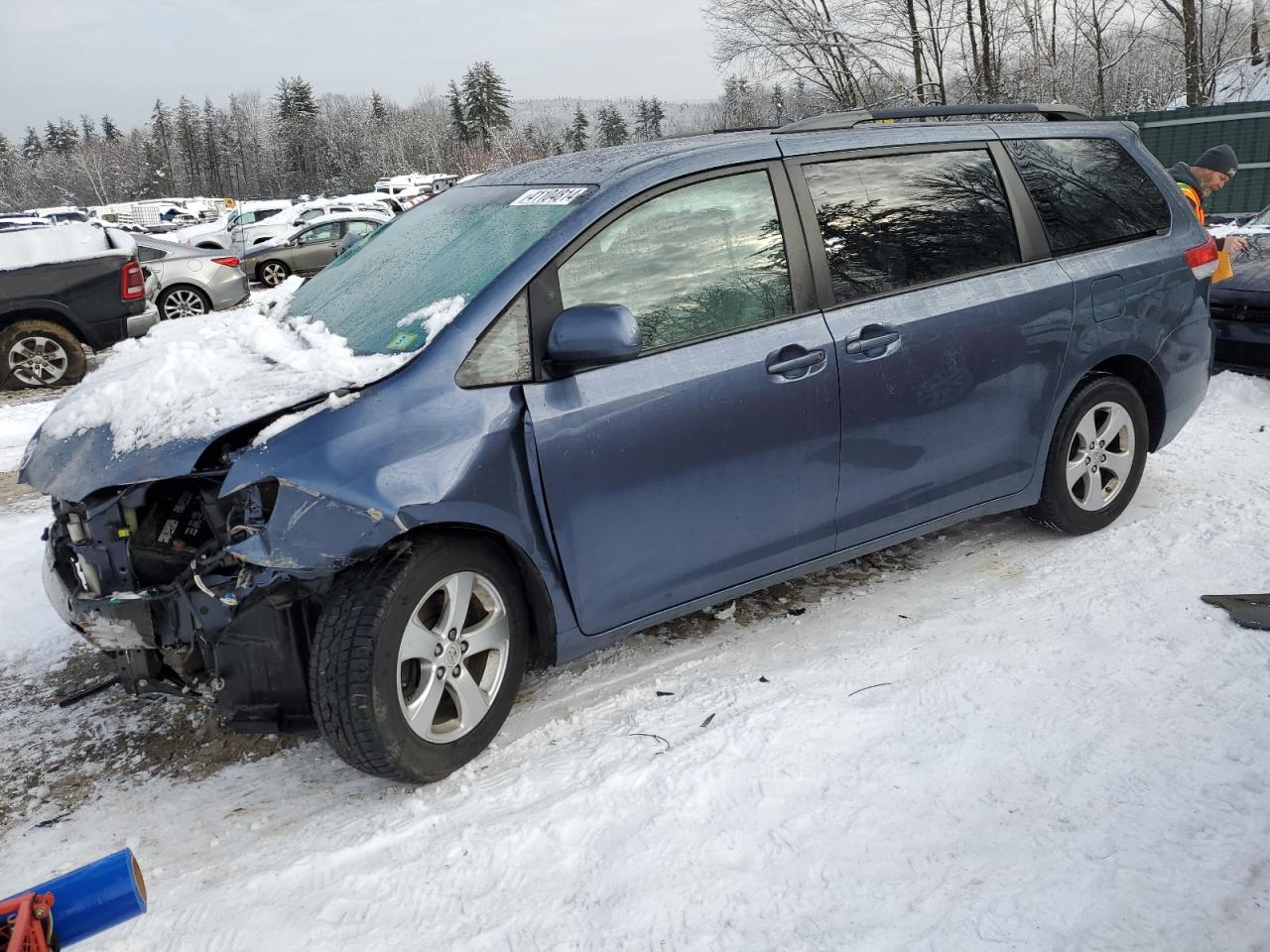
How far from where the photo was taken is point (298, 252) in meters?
21.2

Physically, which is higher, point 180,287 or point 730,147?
point 180,287

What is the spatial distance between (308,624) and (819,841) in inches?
61.9

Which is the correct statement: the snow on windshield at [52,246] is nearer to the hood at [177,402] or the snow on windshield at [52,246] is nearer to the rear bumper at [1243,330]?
the hood at [177,402]

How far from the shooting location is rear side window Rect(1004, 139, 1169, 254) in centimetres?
429

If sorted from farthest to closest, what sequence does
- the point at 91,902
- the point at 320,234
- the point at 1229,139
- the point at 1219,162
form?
the point at 320,234, the point at 1229,139, the point at 1219,162, the point at 91,902

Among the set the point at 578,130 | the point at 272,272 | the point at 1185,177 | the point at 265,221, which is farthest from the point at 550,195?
the point at 578,130

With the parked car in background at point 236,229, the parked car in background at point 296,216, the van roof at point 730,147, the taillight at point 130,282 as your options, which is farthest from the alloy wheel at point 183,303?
the parked car in background at point 236,229

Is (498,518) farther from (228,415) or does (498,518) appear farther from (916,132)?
(916,132)

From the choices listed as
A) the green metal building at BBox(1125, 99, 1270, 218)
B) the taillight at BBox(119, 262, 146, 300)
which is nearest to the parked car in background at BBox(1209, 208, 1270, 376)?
the taillight at BBox(119, 262, 146, 300)

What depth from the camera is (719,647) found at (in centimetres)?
381

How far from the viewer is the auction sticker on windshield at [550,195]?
11.1 ft

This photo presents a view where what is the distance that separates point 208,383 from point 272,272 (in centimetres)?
1923

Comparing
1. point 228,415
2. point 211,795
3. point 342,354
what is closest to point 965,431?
point 342,354

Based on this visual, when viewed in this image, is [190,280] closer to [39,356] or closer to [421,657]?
[39,356]
